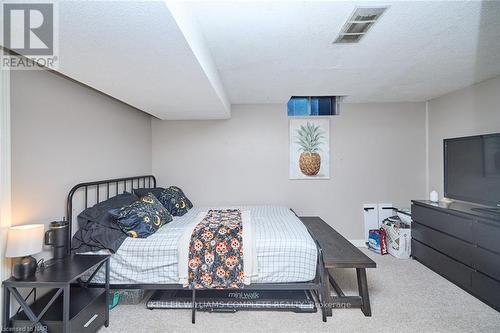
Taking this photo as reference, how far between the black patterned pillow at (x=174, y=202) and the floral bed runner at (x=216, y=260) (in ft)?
3.48

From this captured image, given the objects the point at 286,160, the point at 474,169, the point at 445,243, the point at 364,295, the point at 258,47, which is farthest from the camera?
the point at 286,160

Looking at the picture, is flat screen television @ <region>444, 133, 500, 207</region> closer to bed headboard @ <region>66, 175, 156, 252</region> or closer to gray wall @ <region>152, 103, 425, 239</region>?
gray wall @ <region>152, 103, 425, 239</region>

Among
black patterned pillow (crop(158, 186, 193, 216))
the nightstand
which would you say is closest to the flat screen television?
black patterned pillow (crop(158, 186, 193, 216))

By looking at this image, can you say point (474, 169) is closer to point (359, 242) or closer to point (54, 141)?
point (359, 242)

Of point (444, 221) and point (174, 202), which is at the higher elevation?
point (174, 202)

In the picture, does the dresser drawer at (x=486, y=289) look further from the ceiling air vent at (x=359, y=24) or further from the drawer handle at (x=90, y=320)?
the drawer handle at (x=90, y=320)

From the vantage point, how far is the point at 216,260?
2.13m

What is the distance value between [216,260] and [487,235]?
2.61 metres

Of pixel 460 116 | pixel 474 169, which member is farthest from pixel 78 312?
pixel 460 116

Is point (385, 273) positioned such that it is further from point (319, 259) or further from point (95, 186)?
point (95, 186)

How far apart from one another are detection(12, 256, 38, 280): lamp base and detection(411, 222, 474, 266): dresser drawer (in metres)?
3.89

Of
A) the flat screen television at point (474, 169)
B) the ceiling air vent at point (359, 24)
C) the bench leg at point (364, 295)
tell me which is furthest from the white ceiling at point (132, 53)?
the flat screen television at point (474, 169)

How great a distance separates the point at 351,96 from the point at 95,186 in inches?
143

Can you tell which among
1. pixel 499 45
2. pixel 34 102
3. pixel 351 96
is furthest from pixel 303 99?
pixel 34 102
